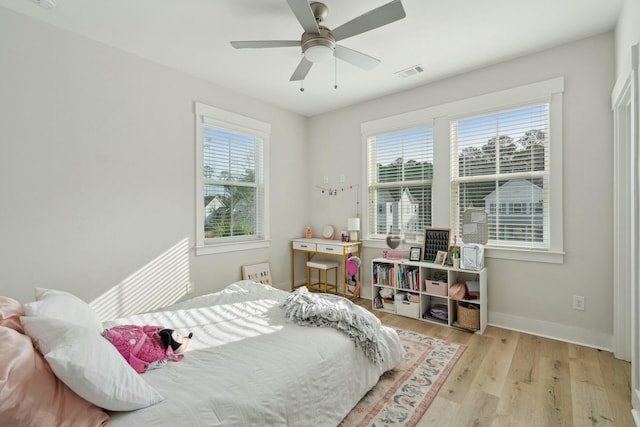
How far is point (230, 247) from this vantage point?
376 cm

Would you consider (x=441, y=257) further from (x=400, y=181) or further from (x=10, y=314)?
(x=10, y=314)

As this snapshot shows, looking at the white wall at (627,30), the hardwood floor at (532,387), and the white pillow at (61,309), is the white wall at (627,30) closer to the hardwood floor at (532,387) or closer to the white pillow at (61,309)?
the hardwood floor at (532,387)

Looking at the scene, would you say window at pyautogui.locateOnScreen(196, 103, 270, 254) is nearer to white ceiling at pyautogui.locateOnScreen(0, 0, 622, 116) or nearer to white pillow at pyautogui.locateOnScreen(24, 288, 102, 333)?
white ceiling at pyautogui.locateOnScreen(0, 0, 622, 116)

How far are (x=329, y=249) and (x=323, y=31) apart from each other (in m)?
2.63

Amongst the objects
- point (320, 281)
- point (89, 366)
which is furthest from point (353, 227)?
point (89, 366)

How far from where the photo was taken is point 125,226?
2.87 m

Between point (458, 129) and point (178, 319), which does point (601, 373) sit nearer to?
point (458, 129)

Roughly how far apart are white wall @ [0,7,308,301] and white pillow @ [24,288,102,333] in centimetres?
98

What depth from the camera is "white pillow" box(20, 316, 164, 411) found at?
107cm

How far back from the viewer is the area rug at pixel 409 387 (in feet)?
5.82

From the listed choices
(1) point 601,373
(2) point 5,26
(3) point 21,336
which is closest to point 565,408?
(1) point 601,373

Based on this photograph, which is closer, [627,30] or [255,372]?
[255,372]

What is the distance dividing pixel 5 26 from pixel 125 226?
5.71 ft

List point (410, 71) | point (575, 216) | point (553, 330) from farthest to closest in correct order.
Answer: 1. point (410, 71)
2. point (553, 330)
3. point (575, 216)
